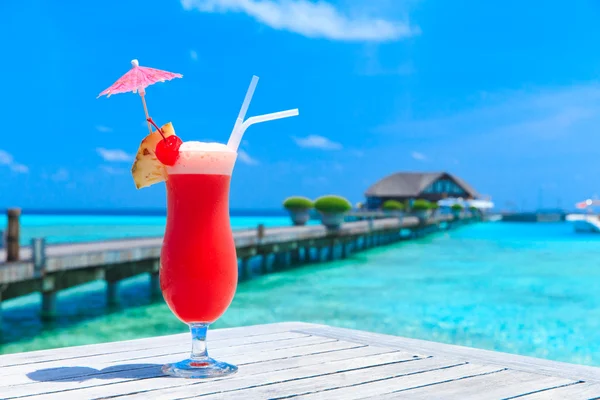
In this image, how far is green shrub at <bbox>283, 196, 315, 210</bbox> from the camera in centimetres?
2169

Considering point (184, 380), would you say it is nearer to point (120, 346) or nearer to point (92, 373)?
point (92, 373)

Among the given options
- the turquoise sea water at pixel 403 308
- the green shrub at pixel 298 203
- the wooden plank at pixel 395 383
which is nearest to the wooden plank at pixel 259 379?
the wooden plank at pixel 395 383

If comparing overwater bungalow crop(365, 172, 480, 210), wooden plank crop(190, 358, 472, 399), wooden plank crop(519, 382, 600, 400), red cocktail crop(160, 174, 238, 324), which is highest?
overwater bungalow crop(365, 172, 480, 210)

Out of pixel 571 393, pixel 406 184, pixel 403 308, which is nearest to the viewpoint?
pixel 571 393

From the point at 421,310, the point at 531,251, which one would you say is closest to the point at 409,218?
the point at 531,251

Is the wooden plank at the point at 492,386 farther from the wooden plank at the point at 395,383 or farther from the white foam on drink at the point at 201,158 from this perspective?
the white foam on drink at the point at 201,158

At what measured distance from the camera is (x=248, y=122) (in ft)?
5.92

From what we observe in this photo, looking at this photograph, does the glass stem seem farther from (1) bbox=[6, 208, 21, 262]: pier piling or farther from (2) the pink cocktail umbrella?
(1) bbox=[6, 208, 21, 262]: pier piling

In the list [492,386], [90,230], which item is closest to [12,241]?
[492,386]

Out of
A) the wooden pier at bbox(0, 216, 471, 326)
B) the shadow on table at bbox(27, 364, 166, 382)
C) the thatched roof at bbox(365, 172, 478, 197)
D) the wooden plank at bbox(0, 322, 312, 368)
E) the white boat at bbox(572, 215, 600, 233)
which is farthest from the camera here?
the thatched roof at bbox(365, 172, 478, 197)

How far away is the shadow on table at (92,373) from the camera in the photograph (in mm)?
1660

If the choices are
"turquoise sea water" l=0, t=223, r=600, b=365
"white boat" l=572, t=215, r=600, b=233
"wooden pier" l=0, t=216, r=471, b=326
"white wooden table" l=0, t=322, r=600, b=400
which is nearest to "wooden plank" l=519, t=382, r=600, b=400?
"white wooden table" l=0, t=322, r=600, b=400

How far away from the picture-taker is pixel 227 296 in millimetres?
1804

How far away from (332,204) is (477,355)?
1864cm
